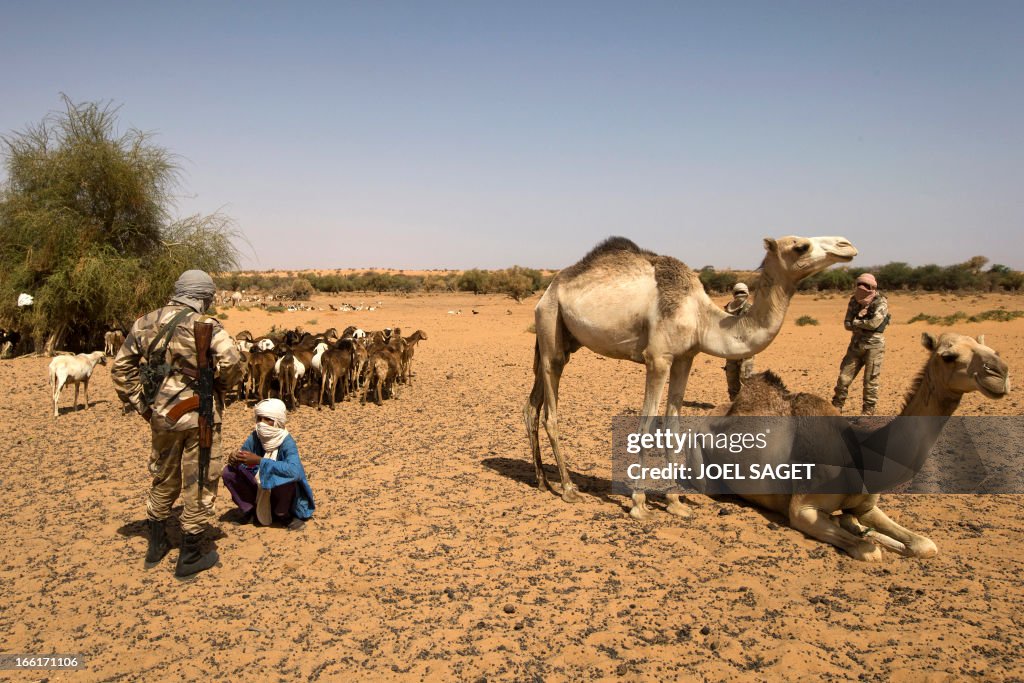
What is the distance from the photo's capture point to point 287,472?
230 inches

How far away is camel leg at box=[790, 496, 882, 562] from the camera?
17.1ft

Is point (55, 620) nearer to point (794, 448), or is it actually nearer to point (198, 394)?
point (198, 394)

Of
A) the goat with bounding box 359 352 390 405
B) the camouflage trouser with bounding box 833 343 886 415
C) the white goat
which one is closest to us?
the camouflage trouser with bounding box 833 343 886 415

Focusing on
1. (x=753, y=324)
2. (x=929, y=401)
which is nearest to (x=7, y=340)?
(x=753, y=324)

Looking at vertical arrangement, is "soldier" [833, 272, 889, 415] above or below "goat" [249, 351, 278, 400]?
above

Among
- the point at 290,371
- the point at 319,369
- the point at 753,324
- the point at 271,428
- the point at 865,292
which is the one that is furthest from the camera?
the point at 319,369

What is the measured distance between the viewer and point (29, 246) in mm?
18188

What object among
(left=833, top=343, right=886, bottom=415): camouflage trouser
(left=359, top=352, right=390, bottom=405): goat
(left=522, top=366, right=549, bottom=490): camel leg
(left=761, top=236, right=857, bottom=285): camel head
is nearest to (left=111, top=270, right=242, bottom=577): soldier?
(left=522, top=366, right=549, bottom=490): camel leg

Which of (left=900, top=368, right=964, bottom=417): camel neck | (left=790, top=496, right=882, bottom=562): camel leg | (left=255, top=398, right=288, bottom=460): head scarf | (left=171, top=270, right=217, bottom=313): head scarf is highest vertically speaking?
(left=171, top=270, right=217, bottom=313): head scarf

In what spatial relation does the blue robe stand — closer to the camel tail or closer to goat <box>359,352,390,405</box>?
the camel tail

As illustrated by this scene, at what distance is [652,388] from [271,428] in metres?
3.54

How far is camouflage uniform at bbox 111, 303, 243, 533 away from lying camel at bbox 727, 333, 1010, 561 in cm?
500

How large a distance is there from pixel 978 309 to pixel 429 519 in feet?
129

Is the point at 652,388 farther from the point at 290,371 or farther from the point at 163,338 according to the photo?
the point at 290,371
